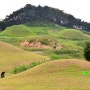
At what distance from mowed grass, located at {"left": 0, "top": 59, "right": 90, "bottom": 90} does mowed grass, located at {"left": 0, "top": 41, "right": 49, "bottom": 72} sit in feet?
44.4

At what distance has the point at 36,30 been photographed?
132125 mm

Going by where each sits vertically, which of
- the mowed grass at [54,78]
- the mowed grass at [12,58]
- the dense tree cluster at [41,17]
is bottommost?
the mowed grass at [12,58]

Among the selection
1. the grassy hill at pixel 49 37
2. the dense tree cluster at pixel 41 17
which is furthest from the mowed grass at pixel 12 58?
the dense tree cluster at pixel 41 17

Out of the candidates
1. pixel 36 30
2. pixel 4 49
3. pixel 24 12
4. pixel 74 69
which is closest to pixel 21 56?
pixel 4 49

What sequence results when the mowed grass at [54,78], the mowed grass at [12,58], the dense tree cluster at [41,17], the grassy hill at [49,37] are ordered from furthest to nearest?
the dense tree cluster at [41,17]
the grassy hill at [49,37]
the mowed grass at [12,58]
the mowed grass at [54,78]

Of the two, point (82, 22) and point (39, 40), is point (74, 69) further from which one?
point (82, 22)

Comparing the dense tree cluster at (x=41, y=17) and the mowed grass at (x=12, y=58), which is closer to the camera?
the mowed grass at (x=12, y=58)

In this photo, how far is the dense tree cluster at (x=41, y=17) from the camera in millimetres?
154625

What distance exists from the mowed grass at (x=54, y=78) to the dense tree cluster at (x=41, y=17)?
10957 cm

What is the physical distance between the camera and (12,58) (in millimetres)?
56688

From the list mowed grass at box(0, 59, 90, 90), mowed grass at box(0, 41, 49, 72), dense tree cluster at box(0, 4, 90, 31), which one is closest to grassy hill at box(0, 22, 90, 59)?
mowed grass at box(0, 41, 49, 72)

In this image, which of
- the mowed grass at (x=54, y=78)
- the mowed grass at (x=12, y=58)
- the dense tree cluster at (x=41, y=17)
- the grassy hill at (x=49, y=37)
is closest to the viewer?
the mowed grass at (x=54, y=78)

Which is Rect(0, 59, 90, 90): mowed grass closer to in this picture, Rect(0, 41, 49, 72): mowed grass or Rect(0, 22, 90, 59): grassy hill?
Rect(0, 41, 49, 72): mowed grass

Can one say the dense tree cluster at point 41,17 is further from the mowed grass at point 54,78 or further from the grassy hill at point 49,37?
the mowed grass at point 54,78
